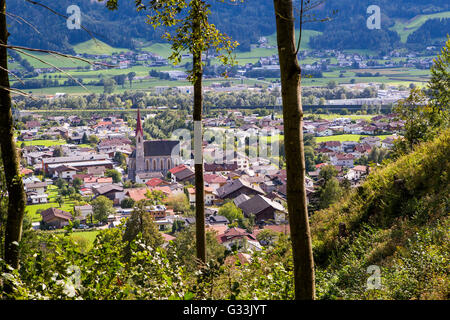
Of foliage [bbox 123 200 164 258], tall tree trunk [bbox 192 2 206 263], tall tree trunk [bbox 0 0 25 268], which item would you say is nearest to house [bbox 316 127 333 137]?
foliage [bbox 123 200 164 258]

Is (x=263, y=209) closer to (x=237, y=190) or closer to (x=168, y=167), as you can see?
A: (x=237, y=190)

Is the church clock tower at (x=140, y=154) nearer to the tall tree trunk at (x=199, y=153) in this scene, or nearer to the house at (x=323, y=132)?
the house at (x=323, y=132)

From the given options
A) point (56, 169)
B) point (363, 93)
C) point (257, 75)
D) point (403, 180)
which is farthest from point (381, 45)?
point (403, 180)

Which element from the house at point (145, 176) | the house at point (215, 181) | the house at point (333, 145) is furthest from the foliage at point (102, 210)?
the house at point (333, 145)

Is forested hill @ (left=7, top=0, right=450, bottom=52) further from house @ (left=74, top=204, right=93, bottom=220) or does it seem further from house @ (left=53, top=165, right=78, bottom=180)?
house @ (left=74, top=204, right=93, bottom=220)

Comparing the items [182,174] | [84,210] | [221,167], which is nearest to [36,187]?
[84,210]
